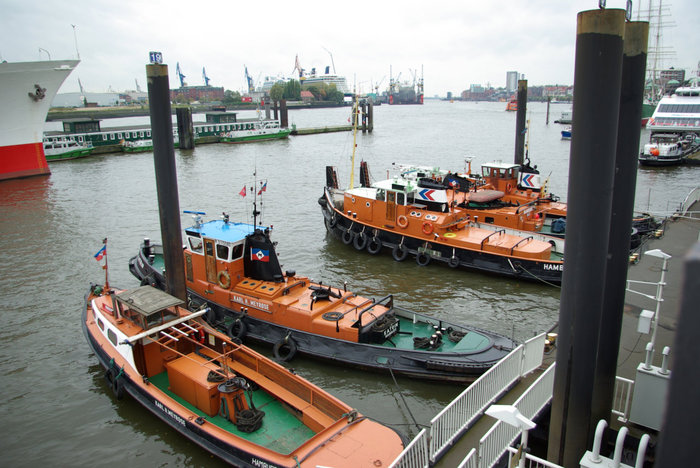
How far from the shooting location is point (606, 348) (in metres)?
6.07

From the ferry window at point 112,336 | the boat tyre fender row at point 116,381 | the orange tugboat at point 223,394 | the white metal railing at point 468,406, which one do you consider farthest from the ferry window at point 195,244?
the white metal railing at point 468,406

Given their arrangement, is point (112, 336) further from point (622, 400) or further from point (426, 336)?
point (622, 400)

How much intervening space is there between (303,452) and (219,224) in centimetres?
809

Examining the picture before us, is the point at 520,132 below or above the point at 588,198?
above

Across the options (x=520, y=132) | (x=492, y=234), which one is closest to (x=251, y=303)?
(x=492, y=234)

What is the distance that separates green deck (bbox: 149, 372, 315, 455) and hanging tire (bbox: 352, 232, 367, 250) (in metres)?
11.8

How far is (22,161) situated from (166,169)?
36950 mm

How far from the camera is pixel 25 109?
39.2m

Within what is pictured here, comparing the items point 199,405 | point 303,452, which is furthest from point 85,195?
point 303,452

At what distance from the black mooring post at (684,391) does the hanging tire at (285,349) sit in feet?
36.9

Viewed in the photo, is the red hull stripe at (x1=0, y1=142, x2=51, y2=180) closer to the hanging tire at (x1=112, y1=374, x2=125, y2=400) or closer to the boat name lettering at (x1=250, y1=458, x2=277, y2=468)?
the hanging tire at (x1=112, y1=374, x2=125, y2=400)

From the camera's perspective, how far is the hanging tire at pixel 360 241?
21.4 meters

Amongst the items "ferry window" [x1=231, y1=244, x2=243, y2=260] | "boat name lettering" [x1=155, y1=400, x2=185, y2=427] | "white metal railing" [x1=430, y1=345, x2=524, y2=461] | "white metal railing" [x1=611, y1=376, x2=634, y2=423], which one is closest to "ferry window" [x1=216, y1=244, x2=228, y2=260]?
"ferry window" [x1=231, y1=244, x2=243, y2=260]

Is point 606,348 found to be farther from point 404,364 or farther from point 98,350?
→ point 98,350
